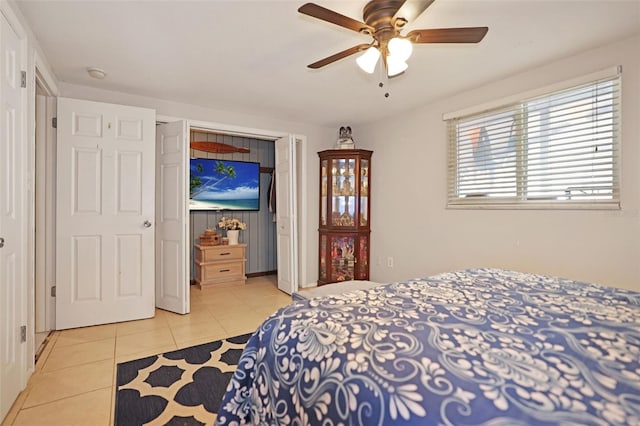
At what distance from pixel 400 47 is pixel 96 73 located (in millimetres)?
2515

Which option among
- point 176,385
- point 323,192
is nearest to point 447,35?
point 176,385

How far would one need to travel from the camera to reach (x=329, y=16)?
1.46 m

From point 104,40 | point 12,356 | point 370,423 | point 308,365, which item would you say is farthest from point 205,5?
point 12,356

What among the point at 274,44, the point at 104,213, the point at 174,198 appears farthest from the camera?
the point at 174,198

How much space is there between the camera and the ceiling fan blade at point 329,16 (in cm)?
139

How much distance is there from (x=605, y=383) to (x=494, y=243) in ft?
7.75

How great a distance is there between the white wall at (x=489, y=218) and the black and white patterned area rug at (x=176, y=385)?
2195 millimetres

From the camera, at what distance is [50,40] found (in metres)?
2.12

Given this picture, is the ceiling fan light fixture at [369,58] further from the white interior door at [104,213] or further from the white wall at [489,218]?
the white interior door at [104,213]

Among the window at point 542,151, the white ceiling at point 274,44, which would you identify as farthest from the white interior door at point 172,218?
the window at point 542,151

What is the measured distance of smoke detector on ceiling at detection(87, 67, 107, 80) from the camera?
2.54 meters

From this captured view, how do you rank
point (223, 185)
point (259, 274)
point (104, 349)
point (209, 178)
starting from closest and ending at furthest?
point (104, 349)
point (209, 178)
point (223, 185)
point (259, 274)

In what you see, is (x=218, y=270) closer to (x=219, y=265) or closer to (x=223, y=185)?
(x=219, y=265)

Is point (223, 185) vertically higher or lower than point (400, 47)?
lower
